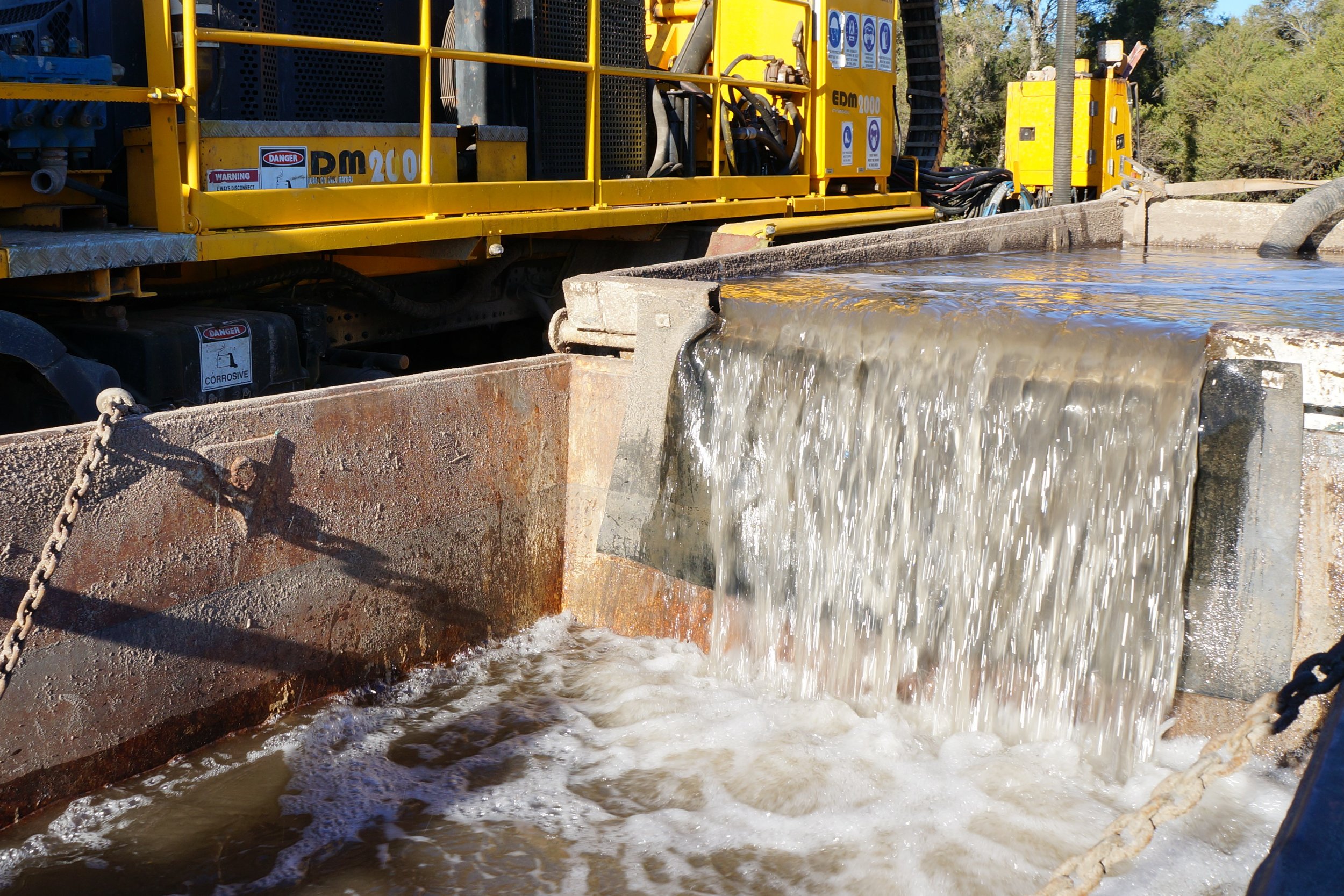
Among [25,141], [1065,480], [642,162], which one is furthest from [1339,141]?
[25,141]

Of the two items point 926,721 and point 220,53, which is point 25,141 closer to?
point 220,53

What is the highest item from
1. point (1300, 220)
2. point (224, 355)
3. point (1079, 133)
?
point (1079, 133)

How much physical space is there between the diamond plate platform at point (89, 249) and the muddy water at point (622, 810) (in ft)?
6.01

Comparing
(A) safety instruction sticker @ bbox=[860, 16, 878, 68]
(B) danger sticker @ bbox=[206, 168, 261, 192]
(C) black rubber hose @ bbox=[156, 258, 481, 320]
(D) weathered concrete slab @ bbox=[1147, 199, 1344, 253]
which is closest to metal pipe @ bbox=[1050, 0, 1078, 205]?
(D) weathered concrete slab @ bbox=[1147, 199, 1344, 253]

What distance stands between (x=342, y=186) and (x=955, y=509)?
3.10 metres

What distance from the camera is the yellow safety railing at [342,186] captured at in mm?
4750

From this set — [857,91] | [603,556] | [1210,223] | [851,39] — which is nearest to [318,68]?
[603,556]

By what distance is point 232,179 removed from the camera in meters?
5.14

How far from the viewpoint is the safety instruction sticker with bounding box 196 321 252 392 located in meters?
5.05

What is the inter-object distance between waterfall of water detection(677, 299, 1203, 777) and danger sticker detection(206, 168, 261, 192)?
2007mm

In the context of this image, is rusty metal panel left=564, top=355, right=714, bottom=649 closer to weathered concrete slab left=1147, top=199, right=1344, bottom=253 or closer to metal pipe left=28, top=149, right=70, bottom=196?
metal pipe left=28, top=149, right=70, bottom=196

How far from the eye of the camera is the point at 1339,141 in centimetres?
2348

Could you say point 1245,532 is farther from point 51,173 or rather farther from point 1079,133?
point 1079,133

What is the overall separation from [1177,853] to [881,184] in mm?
7023
